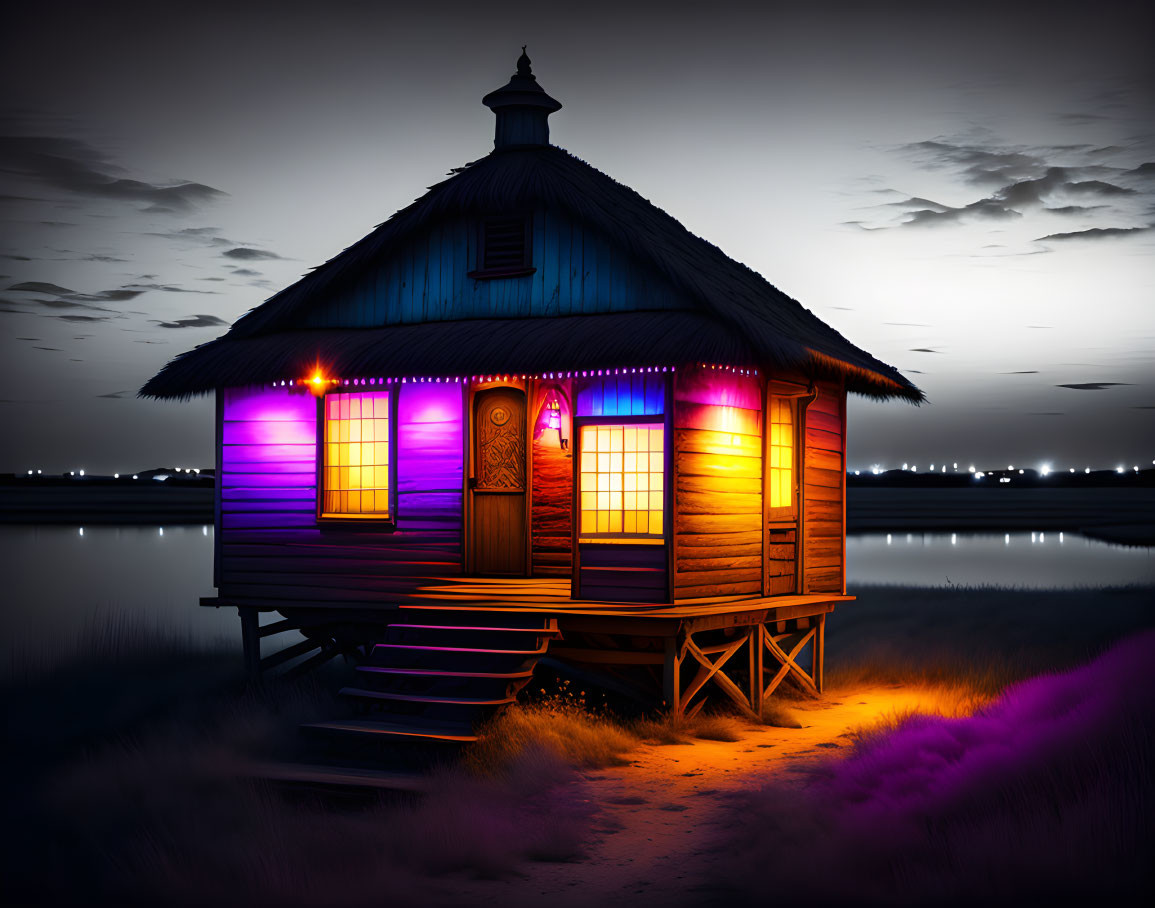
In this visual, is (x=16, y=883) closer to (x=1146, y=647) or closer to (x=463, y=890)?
(x=463, y=890)

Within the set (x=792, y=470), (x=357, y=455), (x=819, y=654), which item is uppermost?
(x=357, y=455)

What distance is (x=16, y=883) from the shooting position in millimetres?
8695

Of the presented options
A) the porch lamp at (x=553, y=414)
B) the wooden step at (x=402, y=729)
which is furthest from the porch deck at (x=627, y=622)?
the porch lamp at (x=553, y=414)

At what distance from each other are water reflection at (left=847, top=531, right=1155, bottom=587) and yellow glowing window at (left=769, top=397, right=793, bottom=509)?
2632 centimetres

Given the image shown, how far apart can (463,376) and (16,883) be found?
7.22 m

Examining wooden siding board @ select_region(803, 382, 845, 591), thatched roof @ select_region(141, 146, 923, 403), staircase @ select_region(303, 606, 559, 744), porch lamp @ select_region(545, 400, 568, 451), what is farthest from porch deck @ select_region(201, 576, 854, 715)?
thatched roof @ select_region(141, 146, 923, 403)

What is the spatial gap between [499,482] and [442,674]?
3.67m

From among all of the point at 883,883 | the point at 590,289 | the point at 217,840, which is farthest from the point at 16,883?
the point at 590,289

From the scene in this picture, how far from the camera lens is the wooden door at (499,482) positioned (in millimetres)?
15234

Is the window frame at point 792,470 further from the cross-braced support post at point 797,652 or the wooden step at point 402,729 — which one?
the wooden step at point 402,729

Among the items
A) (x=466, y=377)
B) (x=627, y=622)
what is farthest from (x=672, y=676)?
(x=466, y=377)

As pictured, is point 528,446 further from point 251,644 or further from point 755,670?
point 251,644

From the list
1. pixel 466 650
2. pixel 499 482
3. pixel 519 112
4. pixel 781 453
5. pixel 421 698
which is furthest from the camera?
pixel 519 112

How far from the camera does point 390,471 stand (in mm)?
15406
